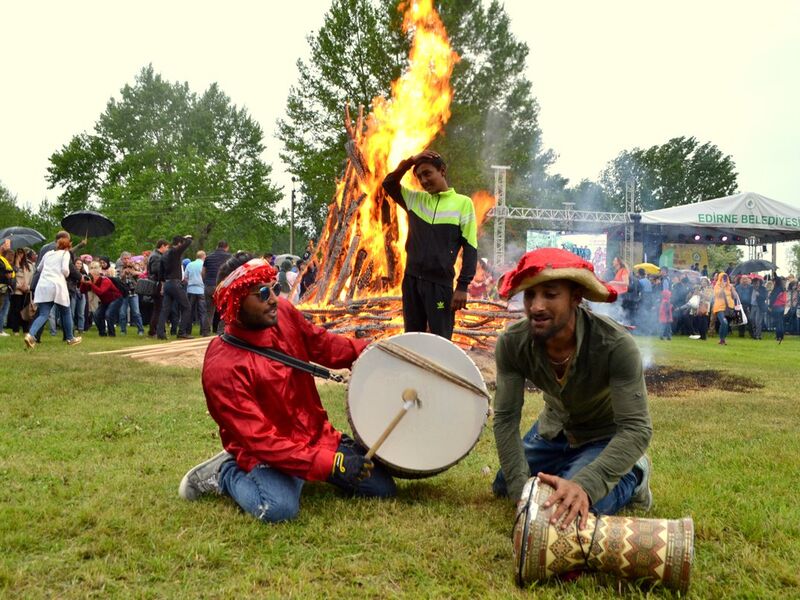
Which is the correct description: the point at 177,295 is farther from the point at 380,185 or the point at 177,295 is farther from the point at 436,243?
the point at 436,243

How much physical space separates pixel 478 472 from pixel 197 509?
1.87 metres

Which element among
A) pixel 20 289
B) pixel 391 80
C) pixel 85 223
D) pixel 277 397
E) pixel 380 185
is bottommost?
pixel 277 397

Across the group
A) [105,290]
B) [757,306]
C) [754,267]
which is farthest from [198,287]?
[754,267]

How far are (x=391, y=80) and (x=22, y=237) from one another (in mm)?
16140

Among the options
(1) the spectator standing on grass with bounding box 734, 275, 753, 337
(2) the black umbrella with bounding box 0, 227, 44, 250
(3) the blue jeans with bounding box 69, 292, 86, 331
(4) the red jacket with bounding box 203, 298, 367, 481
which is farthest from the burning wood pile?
(1) the spectator standing on grass with bounding box 734, 275, 753, 337

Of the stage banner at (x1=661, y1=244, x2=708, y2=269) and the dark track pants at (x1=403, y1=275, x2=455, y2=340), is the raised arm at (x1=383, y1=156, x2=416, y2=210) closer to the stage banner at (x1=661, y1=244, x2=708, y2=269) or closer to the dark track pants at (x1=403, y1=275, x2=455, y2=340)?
the dark track pants at (x1=403, y1=275, x2=455, y2=340)

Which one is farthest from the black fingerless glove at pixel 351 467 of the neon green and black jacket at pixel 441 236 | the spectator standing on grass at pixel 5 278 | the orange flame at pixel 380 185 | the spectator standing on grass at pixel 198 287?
the spectator standing on grass at pixel 198 287

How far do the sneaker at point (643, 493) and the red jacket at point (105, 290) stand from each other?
44.2ft

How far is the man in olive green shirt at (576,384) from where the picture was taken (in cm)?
301

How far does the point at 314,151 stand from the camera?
30312mm

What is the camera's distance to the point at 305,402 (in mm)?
4051

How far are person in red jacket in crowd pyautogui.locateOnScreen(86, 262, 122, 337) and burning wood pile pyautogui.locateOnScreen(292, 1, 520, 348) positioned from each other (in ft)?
19.4

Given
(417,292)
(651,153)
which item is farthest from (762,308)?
(651,153)

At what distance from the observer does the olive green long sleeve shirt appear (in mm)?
3078
